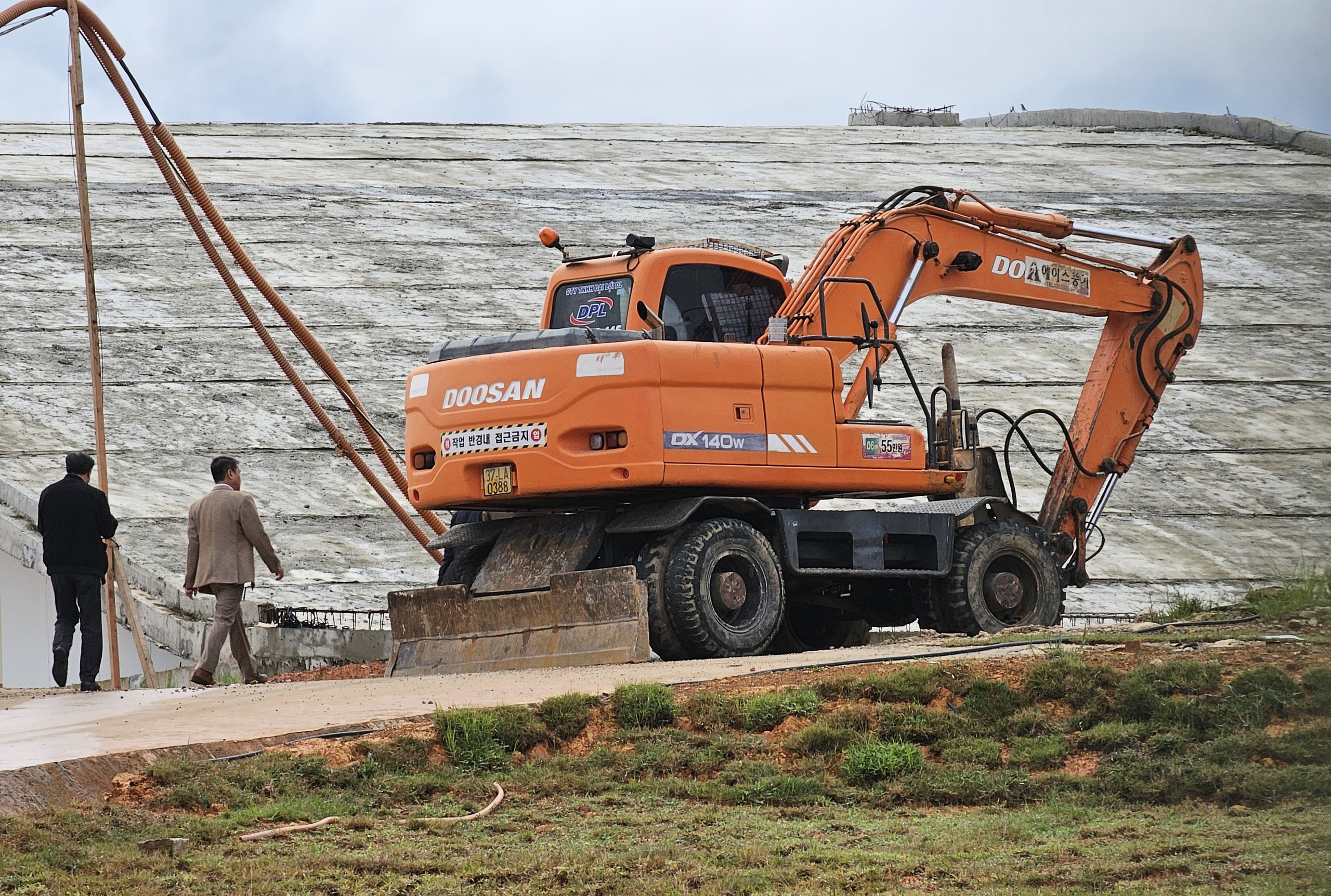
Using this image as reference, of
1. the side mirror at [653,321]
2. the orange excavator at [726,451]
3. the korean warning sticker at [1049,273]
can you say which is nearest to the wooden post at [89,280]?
the orange excavator at [726,451]

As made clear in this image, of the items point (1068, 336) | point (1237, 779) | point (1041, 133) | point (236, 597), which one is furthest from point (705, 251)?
point (1041, 133)

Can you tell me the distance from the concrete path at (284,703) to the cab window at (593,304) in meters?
2.63

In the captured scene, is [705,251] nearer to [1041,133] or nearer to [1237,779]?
[1237,779]

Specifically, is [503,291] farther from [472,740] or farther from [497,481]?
[472,740]

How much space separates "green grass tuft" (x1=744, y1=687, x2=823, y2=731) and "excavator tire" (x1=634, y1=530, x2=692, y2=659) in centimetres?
248

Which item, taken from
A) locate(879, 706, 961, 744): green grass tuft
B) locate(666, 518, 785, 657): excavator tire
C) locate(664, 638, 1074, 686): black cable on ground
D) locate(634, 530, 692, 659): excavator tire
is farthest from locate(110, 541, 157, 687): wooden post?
locate(879, 706, 961, 744): green grass tuft

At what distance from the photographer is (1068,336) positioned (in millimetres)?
24000

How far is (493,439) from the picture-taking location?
11.0m

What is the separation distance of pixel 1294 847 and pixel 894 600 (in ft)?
23.4

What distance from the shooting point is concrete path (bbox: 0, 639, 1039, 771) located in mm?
7578

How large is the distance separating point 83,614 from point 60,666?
55 centimetres

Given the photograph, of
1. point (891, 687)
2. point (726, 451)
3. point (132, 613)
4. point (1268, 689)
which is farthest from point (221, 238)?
point (1268, 689)

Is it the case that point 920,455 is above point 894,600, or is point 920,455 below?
above

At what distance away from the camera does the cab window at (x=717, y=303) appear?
1149 cm
